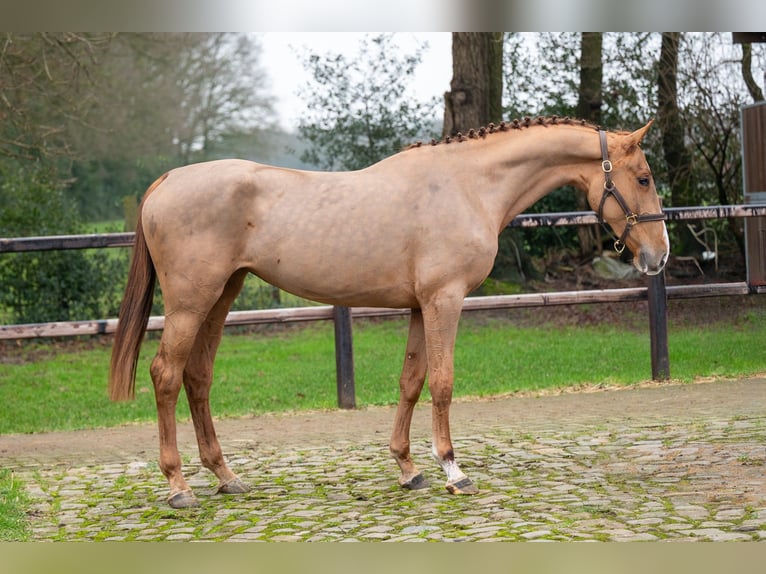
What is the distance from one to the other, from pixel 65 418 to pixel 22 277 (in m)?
3.66

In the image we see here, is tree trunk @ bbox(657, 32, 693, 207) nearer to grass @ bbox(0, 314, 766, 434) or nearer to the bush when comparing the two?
grass @ bbox(0, 314, 766, 434)

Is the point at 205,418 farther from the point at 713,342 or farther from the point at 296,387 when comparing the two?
the point at 713,342

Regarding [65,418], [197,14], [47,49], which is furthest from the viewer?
[47,49]

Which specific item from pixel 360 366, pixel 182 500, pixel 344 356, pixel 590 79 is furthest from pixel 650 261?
pixel 590 79

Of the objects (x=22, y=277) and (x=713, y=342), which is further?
(x=22, y=277)

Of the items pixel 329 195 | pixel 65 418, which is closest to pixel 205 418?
pixel 329 195

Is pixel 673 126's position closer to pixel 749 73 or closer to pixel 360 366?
pixel 749 73

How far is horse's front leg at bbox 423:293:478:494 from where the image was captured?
4.60 metres

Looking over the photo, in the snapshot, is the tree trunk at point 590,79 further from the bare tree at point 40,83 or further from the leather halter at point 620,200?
the leather halter at point 620,200

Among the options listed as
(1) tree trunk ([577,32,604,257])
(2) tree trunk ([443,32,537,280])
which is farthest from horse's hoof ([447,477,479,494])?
(1) tree trunk ([577,32,604,257])

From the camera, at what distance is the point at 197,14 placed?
5738 millimetres

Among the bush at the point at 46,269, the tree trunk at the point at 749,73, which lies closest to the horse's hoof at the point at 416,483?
the bush at the point at 46,269

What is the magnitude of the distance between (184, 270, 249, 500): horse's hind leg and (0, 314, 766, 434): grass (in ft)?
9.28

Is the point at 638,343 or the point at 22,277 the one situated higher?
the point at 22,277
